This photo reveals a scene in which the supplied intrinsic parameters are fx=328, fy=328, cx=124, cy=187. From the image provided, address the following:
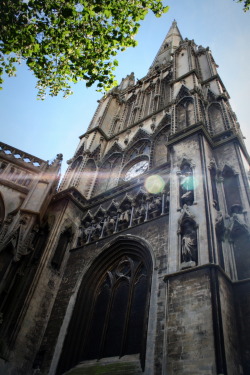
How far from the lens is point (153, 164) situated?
1527 cm

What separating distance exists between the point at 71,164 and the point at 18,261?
338 inches

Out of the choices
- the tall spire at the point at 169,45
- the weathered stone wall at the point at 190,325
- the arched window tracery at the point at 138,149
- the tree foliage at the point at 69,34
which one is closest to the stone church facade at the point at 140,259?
the weathered stone wall at the point at 190,325

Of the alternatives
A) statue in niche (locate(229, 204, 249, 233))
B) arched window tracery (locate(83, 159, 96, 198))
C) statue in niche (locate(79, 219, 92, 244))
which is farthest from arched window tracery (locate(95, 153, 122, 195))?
statue in niche (locate(229, 204, 249, 233))

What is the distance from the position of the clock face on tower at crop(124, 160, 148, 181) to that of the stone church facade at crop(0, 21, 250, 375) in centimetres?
8

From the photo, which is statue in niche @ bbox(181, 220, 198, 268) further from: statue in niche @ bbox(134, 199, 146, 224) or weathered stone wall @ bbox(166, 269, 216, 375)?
statue in niche @ bbox(134, 199, 146, 224)

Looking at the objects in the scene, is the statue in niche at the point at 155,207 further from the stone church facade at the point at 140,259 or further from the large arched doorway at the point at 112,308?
the large arched doorway at the point at 112,308

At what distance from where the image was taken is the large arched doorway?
879 cm

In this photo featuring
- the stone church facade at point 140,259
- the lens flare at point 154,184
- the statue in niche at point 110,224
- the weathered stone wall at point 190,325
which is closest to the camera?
the weathered stone wall at point 190,325

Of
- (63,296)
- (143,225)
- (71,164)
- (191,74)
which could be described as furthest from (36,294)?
(191,74)

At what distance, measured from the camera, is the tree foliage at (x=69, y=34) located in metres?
9.42

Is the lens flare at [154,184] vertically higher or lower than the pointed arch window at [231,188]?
higher

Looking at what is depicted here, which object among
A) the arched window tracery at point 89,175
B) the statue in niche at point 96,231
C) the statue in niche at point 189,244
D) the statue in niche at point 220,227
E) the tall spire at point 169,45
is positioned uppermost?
the tall spire at point 169,45

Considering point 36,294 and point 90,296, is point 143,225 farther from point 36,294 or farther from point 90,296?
point 36,294

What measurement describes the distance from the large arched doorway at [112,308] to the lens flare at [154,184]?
7.24ft
